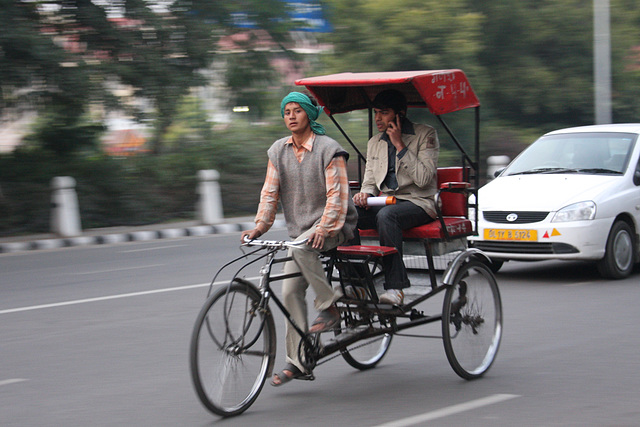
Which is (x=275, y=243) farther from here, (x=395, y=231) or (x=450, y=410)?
(x=450, y=410)

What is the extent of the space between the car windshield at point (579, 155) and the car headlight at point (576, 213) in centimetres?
81

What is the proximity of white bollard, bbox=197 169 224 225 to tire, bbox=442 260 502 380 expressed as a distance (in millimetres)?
12285

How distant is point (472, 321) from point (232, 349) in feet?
5.88

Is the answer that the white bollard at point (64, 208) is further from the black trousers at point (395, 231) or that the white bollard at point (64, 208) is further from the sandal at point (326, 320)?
the sandal at point (326, 320)

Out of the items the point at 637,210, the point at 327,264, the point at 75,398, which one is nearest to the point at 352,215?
the point at 327,264

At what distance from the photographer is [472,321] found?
5785mm

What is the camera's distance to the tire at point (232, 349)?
4.64m

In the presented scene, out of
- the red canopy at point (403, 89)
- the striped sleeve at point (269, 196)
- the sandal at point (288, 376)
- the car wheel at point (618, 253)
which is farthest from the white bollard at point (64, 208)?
the sandal at point (288, 376)

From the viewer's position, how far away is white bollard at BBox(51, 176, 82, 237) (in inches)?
620

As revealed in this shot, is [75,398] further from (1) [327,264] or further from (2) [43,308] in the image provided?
(2) [43,308]

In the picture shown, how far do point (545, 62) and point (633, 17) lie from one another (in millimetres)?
3538

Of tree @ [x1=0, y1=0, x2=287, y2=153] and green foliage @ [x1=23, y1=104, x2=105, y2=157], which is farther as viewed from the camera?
green foliage @ [x1=23, y1=104, x2=105, y2=157]

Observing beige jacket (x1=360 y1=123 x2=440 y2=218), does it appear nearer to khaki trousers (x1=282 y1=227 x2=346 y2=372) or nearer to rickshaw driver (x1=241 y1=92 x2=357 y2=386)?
rickshaw driver (x1=241 y1=92 x2=357 y2=386)

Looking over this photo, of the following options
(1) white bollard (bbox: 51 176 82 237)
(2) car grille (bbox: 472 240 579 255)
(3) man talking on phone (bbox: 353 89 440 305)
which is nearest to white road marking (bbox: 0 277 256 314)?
(2) car grille (bbox: 472 240 579 255)
